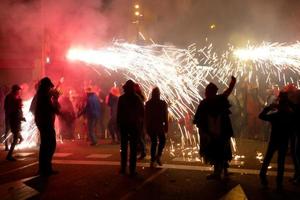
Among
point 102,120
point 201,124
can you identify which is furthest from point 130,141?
point 102,120

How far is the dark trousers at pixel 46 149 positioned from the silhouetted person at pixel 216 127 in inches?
119

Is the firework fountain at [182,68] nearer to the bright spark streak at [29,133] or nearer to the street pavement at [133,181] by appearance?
the bright spark streak at [29,133]

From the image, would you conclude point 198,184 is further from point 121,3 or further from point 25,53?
point 25,53

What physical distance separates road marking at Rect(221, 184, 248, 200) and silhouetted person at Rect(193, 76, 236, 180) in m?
0.80

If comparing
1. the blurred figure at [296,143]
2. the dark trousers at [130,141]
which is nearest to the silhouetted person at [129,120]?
the dark trousers at [130,141]

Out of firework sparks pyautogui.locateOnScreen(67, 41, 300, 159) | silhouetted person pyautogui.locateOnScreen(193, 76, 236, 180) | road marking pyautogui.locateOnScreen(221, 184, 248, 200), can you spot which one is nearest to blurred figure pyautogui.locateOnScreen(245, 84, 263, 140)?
firework sparks pyautogui.locateOnScreen(67, 41, 300, 159)

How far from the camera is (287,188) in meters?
7.67

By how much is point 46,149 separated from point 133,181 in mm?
2041

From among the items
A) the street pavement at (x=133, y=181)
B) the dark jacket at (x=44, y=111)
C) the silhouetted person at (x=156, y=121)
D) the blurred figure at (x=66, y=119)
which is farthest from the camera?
the blurred figure at (x=66, y=119)

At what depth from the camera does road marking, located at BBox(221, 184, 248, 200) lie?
23.1 feet

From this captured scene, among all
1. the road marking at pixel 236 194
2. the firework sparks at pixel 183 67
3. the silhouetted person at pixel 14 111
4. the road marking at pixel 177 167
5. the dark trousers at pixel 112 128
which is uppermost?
the firework sparks at pixel 183 67

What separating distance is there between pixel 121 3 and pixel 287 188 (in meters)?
11.2

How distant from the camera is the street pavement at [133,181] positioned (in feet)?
23.9

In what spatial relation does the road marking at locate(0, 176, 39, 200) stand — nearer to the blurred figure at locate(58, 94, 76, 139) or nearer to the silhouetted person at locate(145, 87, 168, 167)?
the silhouetted person at locate(145, 87, 168, 167)
